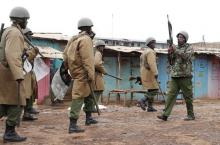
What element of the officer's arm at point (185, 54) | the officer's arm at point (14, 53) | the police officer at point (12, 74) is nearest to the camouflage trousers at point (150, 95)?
the officer's arm at point (185, 54)

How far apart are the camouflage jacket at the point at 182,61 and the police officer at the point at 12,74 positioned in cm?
376

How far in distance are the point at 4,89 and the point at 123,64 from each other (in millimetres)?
12409

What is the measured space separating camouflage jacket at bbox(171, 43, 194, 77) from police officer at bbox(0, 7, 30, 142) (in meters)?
3.76

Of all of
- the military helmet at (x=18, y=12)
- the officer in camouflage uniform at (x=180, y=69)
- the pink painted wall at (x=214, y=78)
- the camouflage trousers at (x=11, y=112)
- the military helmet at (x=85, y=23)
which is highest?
the military helmet at (x=18, y=12)

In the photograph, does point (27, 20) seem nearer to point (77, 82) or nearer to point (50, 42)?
point (77, 82)

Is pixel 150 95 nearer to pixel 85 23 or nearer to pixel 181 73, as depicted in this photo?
pixel 181 73

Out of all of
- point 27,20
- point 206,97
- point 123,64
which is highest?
point 27,20

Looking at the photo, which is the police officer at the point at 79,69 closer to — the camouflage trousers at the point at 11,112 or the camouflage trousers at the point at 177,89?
the camouflage trousers at the point at 11,112

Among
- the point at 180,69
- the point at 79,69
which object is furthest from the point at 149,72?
the point at 79,69

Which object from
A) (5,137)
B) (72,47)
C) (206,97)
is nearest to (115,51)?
(206,97)

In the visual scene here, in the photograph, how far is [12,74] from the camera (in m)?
6.45

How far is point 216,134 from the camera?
751 cm

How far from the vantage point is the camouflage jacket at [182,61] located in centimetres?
917

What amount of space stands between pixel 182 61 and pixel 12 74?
4.15 metres
